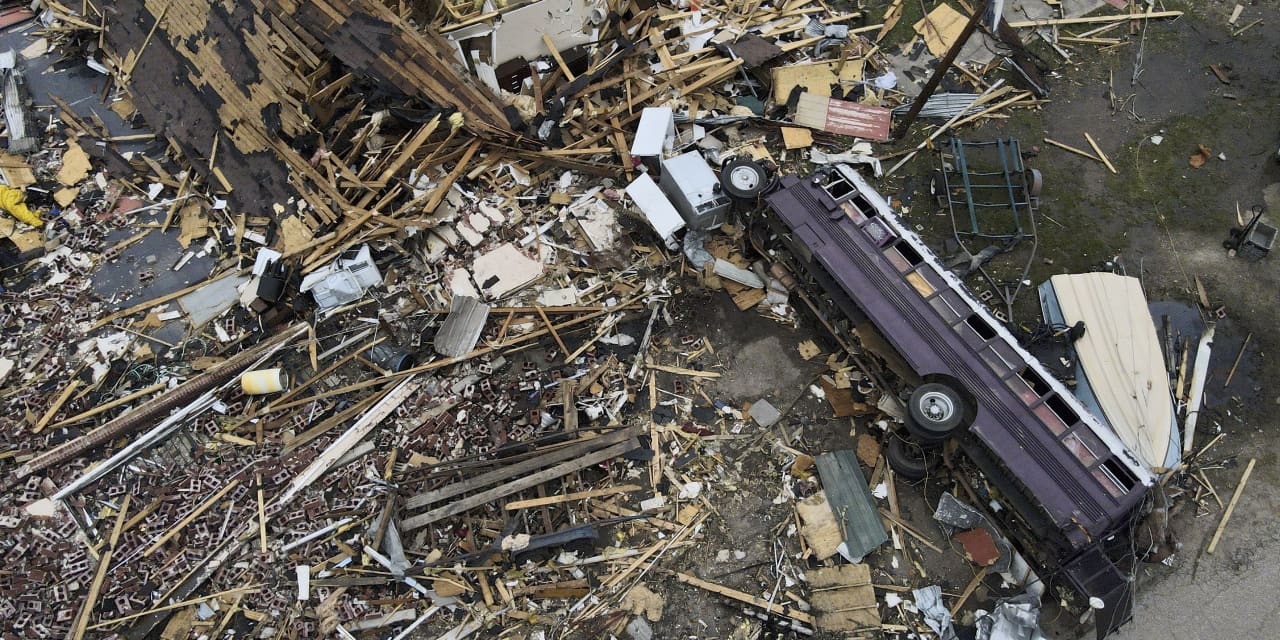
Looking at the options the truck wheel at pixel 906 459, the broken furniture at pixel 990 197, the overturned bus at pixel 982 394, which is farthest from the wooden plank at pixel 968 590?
the broken furniture at pixel 990 197

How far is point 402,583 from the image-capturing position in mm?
7422

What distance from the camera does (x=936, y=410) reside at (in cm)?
689

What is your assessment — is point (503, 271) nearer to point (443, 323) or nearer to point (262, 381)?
point (443, 323)

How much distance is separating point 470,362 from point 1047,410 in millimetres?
6129

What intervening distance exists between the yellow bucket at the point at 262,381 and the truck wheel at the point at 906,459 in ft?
22.6

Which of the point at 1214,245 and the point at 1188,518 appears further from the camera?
the point at 1214,245

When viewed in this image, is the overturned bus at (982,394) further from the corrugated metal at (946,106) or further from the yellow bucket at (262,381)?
the yellow bucket at (262,381)

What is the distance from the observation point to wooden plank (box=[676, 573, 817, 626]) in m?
7.13

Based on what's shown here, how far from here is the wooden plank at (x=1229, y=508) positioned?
7.37 meters

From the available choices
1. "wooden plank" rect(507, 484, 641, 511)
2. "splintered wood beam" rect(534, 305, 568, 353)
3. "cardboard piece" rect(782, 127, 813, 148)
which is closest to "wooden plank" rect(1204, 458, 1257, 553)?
"wooden plank" rect(507, 484, 641, 511)

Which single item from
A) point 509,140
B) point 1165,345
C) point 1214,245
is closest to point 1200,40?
point 1214,245

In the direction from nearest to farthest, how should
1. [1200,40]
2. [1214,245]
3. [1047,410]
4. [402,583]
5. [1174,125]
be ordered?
[1047,410] < [402,583] < [1214,245] < [1174,125] < [1200,40]

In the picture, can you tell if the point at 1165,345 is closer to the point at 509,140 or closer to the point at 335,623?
the point at 509,140

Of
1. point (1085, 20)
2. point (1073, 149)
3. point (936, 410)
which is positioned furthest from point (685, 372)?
point (1085, 20)
